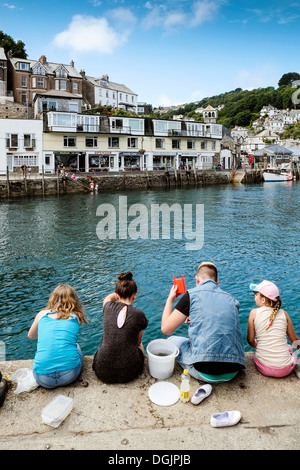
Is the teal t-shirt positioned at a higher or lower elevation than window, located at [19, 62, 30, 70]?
lower

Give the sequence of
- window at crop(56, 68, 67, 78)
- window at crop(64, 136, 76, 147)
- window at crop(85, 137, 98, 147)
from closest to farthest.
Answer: window at crop(64, 136, 76, 147)
window at crop(85, 137, 98, 147)
window at crop(56, 68, 67, 78)

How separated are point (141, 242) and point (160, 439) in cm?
1583

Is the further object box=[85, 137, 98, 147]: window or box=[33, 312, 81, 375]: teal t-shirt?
box=[85, 137, 98, 147]: window

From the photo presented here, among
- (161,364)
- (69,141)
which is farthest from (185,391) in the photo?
(69,141)

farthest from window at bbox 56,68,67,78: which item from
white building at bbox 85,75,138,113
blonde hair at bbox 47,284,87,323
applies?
blonde hair at bbox 47,284,87,323

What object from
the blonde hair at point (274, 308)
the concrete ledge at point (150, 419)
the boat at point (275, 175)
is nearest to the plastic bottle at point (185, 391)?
the concrete ledge at point (150, 419)

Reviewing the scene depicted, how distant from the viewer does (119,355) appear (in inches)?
176

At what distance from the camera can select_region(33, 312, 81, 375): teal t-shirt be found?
173 inches

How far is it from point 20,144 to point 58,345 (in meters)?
50.6

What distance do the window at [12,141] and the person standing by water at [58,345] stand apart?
49.8 meters

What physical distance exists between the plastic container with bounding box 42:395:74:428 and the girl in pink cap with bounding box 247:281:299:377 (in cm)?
263

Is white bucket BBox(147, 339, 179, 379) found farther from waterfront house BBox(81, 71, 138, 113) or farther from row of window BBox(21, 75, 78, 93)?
waterfront house BBox(81, 71, 138, 113)

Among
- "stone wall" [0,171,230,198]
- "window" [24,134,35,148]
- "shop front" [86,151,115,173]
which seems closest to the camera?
"stone wall" [0,171,230,198]

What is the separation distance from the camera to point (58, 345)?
14.5 ft
